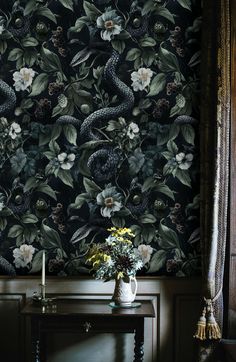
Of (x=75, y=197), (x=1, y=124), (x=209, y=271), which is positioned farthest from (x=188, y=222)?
(x=1, y=124)

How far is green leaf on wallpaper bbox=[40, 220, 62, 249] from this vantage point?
3.65 metres

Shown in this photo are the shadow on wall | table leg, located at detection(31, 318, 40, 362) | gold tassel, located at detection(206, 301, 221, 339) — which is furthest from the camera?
the shadow on wall

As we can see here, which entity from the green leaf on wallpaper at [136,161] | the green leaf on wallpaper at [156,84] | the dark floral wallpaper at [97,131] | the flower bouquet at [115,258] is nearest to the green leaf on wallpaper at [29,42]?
the dark floral wallpaper at [97,131]

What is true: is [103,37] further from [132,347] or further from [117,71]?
[132,347]

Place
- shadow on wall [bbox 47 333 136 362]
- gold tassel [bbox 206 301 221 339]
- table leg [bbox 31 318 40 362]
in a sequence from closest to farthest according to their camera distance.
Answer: table leg [bbox 31 318 40 362]
gold tassel [bbox 206 301 221 339]
shadow on wall [bbox 47 333 136 362]

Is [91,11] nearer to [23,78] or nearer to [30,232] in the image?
[23,78]

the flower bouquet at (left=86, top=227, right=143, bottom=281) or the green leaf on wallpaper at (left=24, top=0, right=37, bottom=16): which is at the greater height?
the green leaf on wallpaper at (left=24, top=0, right=37, bottom=16)

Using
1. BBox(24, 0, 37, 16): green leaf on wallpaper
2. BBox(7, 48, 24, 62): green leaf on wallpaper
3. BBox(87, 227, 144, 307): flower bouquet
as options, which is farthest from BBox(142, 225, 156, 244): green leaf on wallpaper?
BBox(24, 0, 37, 16): green leaf on wallpaper

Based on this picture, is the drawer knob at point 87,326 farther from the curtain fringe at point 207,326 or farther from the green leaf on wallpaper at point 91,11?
the green leaf on wallpaper at point 91,11

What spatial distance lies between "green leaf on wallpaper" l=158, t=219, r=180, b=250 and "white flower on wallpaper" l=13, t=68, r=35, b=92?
1.10 metres

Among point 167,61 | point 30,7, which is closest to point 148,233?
point 167,61

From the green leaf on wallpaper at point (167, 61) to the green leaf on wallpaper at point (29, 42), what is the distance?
0.70 metres

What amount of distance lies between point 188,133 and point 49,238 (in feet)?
3.18

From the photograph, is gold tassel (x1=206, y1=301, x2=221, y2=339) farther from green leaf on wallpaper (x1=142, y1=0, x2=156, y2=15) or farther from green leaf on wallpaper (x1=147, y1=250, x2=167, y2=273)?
green leaf on wallpaper (x1=142, y1=0, x2=156, y2=15)
